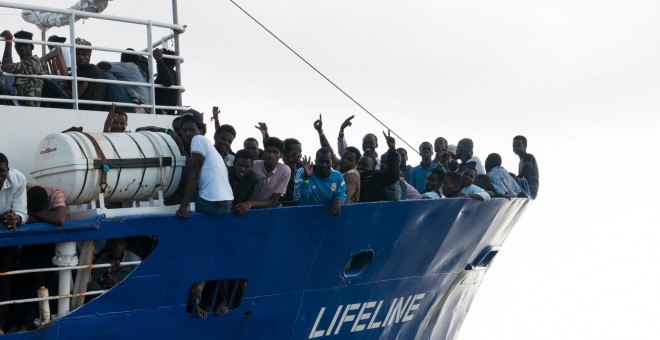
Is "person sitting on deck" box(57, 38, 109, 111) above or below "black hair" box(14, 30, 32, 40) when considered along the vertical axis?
below

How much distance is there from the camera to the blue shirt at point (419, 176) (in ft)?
45.0

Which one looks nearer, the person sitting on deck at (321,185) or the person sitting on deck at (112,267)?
the person sitting on deck at (112,267)

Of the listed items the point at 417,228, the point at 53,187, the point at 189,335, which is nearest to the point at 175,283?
the point at 189,335

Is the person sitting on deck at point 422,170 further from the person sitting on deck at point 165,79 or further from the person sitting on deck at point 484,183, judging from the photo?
the person sitting on deck at point 165,79

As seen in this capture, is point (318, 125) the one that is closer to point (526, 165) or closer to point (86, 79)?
point (86, 79)

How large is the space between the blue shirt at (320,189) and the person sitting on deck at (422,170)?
2.95 meters

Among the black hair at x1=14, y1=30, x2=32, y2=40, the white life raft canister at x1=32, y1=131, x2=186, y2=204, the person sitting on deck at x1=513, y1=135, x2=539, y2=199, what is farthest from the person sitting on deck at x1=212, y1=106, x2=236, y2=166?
the person sitting on deck at x1=513, y1=135, x2=539, y2=199

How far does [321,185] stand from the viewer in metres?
10.8

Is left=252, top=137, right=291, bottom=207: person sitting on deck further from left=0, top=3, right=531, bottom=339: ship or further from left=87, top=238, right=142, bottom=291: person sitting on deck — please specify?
left=87, top=238, right=142, bottom=291: person sitting on deck

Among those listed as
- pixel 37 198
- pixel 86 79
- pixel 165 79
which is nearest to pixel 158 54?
pixel 165 79

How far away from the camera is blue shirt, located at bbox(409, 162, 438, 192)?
45.0ft

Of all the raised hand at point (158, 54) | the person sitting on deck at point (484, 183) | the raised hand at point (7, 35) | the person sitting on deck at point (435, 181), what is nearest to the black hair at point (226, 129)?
the raised hand at point (158, 54)

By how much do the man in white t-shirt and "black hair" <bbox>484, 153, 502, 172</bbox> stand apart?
5237 millimetres

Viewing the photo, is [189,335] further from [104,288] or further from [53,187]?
[53,187]
